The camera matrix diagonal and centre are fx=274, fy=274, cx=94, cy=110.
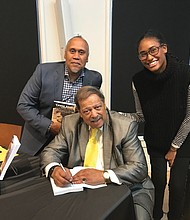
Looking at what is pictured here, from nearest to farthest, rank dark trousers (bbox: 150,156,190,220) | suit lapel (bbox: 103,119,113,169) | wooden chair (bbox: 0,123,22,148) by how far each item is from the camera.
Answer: suit lapel (bbox: 103,119,113,169) < dark trousers (bbox: 150,156,190,220) < wooden chair (bbox: 0,123,22,148)

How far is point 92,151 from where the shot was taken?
1733 millimetres

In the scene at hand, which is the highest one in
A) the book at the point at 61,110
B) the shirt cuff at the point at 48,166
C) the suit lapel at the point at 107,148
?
the book at the point at 61,110

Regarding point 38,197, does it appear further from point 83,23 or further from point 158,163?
point 83,23

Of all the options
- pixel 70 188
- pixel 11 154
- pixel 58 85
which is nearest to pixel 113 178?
pixel 70 188

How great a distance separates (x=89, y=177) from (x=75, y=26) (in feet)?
6.48

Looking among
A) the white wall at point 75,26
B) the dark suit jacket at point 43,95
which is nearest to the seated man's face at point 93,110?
the dark suit jacket at point 43,95

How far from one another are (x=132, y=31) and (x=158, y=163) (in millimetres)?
1577

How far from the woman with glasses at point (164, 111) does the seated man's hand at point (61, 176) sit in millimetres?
739

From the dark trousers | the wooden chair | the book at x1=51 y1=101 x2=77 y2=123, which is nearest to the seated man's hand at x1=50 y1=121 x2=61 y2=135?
the book at x1=51 y1=101 x2=77 y2=123

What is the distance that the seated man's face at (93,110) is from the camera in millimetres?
1621

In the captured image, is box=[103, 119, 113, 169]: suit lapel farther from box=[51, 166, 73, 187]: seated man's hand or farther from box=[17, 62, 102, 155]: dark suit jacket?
box=[17, 62, 102, 155]: dark suit jacket

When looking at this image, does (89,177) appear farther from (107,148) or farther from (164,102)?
(164,102)

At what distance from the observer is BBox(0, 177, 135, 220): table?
1.16 meters

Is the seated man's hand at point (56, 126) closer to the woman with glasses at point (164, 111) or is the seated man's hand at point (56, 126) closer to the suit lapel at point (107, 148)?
the suit lapel at point (107, 148)
